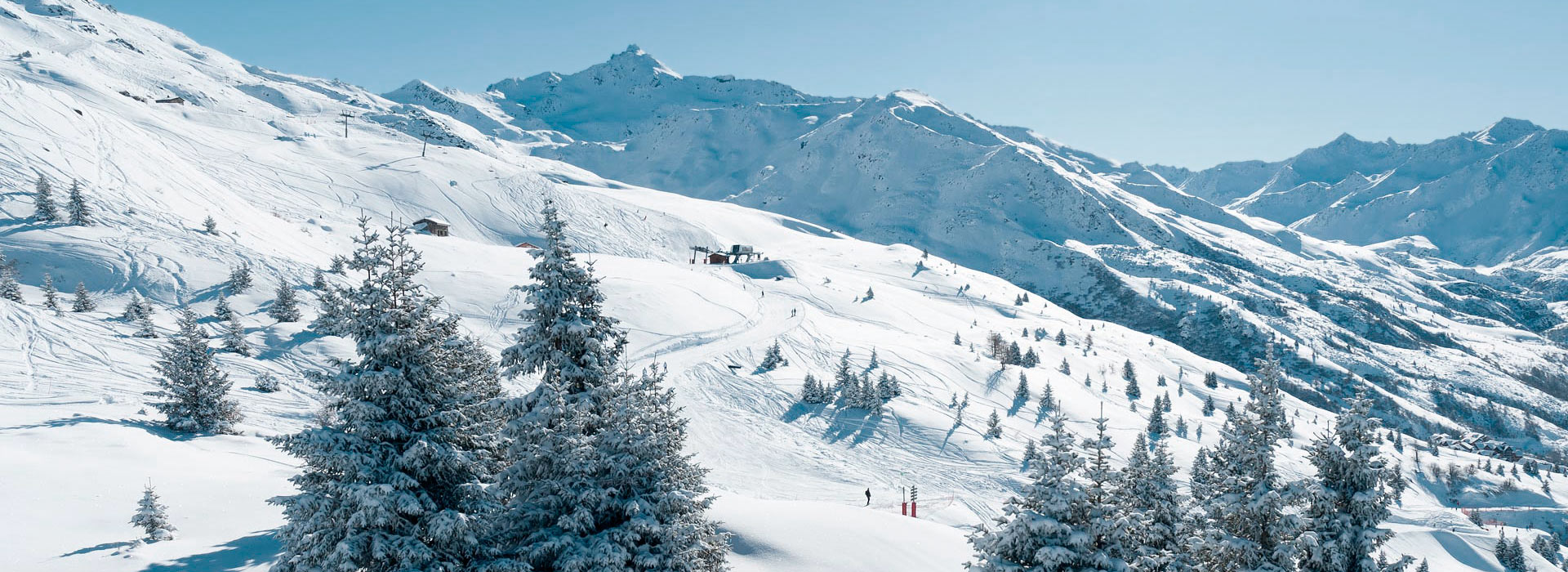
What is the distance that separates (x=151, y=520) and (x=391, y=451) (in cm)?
751

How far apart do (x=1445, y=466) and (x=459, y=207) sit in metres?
113

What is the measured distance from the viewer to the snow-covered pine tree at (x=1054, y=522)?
11547mm

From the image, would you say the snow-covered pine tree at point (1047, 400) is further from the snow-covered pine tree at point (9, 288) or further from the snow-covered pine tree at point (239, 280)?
the snow-covered pine tree at point (9, 288)

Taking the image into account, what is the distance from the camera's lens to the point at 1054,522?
11.6 meters

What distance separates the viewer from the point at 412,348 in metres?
11.7

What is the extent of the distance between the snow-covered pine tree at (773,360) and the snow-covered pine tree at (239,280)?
29988mm

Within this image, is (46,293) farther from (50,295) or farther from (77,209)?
(77,209)

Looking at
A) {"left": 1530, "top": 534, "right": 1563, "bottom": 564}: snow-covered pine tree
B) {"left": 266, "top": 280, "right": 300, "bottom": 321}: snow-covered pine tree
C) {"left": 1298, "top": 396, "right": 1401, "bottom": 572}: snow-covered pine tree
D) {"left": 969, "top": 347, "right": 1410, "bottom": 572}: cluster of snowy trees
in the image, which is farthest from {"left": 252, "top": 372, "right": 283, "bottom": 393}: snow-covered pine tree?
{"left": 1530, "top": 534, "right": 1563, "bottom": 564}: snow-covered pine tree

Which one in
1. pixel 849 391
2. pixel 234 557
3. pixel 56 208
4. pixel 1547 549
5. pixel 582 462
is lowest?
pixel 1547 549

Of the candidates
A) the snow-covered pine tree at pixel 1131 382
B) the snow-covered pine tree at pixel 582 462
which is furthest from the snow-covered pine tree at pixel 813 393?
the snow-covered pine tree at pixel 1131 382

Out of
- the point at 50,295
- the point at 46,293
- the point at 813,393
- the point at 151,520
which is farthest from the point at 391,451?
the point at 46,293

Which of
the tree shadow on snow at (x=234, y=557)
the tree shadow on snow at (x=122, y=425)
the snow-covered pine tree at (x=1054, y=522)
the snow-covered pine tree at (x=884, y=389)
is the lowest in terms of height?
the tree shadow on snow at (x=234, y=557)

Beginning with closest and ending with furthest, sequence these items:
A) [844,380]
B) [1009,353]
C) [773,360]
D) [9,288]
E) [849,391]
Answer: [9,288] < [849,391] < [844,380] < [773,360] < [1009,353]

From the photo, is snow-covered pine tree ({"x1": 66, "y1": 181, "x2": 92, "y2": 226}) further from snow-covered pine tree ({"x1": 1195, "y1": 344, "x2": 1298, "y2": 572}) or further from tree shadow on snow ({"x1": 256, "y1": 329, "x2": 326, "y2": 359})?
snow-covered pine tree ({"x1": 1195, "y1": 344, "x2": 1298, "y2": 572})
